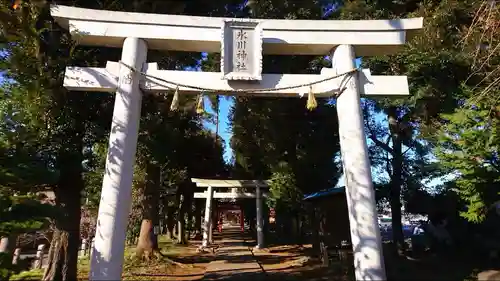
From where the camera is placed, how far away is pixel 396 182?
12.7 meters

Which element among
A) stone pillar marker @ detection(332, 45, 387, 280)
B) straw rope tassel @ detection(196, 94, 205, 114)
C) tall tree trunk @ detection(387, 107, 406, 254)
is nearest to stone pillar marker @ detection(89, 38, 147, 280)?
straw rope tassel @ detection(196, 94, 205, 114)

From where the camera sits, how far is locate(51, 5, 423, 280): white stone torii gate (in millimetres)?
5312

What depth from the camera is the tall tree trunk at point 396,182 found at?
12703 millimetres

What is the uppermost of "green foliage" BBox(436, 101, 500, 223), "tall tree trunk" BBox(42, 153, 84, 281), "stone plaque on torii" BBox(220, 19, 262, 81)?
"stone plaque on torii" BBox(220, 19, 262, 81)

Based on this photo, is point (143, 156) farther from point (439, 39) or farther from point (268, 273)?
point (439, 39)

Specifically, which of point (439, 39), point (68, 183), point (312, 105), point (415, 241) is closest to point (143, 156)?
point (68, 183)

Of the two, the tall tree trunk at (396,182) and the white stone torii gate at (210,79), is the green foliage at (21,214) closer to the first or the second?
the white stone torii gate at (210,79)

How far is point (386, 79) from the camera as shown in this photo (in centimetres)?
603

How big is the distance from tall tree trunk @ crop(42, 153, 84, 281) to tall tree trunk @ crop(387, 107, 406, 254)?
33.1 ft

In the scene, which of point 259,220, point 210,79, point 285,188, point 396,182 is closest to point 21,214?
point 210,79

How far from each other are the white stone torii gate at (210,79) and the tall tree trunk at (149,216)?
734 cm

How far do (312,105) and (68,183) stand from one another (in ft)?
16.7

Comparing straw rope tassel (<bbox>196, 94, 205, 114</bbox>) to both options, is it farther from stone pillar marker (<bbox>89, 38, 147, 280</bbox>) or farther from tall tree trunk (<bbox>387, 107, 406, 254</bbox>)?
tall tree trunk (<bbox>387, 107, 406, 254</bbox>)

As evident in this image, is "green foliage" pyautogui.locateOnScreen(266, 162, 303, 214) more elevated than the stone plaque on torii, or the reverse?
the stone plaque on torii
